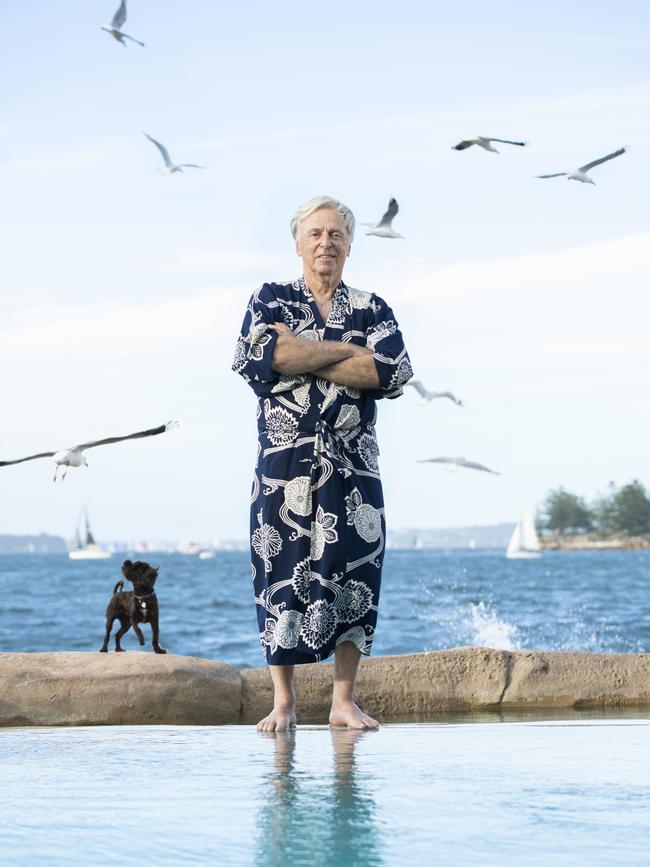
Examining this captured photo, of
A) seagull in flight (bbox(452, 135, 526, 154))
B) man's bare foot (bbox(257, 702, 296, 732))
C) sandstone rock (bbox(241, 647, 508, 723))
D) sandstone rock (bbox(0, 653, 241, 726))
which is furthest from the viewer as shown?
seagull in flight (bbox(452, 135, 526, 154))

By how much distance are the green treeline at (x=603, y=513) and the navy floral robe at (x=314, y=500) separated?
145242mm

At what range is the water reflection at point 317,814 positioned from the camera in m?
1.99

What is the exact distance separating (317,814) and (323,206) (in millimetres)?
2311

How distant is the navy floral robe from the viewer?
3.96 metres

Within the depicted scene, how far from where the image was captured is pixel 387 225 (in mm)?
13453

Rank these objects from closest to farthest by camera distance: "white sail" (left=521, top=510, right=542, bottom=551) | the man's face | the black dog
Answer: the man's face → the black dog → "white sail" (left=521, top=510, right=542, bottom=551)

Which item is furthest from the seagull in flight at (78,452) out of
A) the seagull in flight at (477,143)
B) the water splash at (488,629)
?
the water splash at (488,629)

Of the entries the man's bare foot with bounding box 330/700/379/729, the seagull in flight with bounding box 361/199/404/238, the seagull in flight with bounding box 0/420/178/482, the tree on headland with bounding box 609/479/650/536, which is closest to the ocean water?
the seagull in flight with bounding box 361/199/404/238

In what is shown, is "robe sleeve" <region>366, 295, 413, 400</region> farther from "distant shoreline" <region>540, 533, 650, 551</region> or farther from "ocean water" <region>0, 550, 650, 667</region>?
"distant shoreline" <region>540, 533, 650, 551</region>

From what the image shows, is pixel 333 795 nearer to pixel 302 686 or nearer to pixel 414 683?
pixel 302 686

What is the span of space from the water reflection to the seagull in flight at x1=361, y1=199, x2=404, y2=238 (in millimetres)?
10470

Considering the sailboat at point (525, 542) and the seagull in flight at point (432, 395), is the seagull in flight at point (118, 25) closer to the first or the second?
the seagull in flight at point (432, 395)

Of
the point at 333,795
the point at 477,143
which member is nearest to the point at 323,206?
the point at 333,795

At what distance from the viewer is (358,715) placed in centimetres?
398
